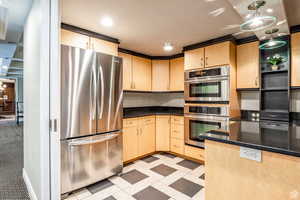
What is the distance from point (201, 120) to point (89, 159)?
1981 millimetres

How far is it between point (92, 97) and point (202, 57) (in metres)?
2.08

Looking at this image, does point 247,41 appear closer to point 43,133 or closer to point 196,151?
point 196,151

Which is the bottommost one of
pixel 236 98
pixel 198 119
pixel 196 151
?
pixel 196 151

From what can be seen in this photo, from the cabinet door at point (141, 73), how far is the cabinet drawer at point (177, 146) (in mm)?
1340

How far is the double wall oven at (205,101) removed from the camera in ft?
8.49

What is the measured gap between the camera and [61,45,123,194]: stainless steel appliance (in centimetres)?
185

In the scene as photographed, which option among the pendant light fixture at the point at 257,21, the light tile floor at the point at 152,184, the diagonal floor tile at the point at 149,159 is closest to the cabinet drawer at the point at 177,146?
the light tile floor at the point at 152,184

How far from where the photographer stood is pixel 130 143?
2854 mm

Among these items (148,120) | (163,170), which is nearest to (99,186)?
(163,170)

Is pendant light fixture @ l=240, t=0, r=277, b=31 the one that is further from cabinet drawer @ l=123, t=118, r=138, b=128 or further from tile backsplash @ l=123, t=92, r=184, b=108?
tile backsplash @ l=123, t=92, r=184, b=108

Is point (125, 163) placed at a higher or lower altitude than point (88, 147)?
lower

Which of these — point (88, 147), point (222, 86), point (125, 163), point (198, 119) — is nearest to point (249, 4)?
point (222, 86)

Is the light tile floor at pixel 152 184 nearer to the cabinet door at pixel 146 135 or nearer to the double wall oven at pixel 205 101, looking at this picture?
the cabinet door at pixel 146 135

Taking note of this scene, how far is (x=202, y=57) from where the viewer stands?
112 inches
